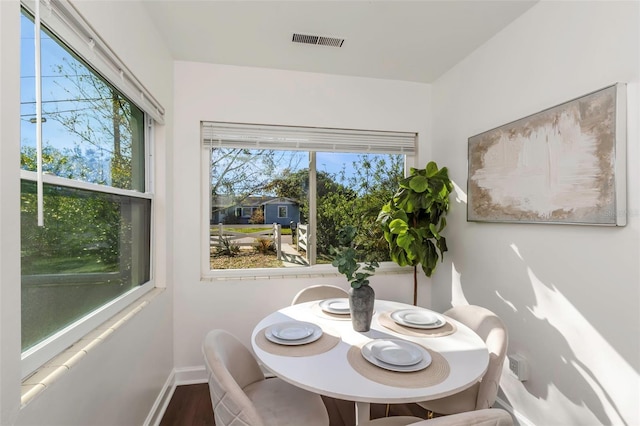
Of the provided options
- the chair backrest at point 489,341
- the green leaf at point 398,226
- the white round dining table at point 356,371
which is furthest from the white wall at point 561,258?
the white round dining table at point 356,371

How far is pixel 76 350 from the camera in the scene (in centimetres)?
120

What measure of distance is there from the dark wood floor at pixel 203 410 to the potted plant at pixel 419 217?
3.44ft

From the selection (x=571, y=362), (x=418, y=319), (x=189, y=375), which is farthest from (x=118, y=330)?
(x=571, y=362)

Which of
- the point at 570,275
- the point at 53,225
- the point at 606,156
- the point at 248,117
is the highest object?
the point at 248,117

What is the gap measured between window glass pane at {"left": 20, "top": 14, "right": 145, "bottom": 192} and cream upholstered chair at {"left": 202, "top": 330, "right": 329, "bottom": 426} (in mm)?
959

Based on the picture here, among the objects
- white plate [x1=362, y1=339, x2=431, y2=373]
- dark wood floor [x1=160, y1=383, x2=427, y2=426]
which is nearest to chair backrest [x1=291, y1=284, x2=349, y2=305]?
dark wood floor [x1=160, y1=383, x2=427, y2=426]

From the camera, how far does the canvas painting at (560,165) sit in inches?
56.6

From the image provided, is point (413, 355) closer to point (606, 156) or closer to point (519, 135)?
point (606, 156)

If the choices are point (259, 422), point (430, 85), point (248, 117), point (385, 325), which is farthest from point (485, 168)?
point (259, 422)

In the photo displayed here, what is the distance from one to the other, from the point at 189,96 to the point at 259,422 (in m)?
2.39

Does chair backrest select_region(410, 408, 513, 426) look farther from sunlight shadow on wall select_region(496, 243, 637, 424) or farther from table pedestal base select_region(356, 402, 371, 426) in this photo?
sunlight shadow on wall select_region(496, 243, 637, 424)

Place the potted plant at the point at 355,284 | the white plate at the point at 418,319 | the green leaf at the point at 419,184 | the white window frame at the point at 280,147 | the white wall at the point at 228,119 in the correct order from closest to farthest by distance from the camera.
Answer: the potted plant at the point at 355,284
the white plate at the point at 418,319
the green leaf at the point at 419,184
the white wall at the point at 228,119
the white window frame at the point at 280,147

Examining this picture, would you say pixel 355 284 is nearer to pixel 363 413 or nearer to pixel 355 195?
pixel 363 413

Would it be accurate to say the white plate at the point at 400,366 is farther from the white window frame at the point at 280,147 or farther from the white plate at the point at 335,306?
the white window frame at the point at 280,147
